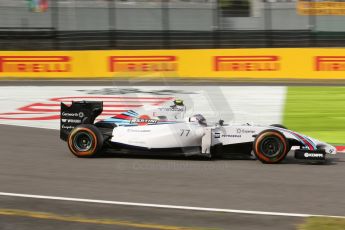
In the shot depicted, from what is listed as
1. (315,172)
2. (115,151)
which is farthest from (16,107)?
(315,172)

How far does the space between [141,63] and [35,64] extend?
13.7ft

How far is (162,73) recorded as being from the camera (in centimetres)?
2397

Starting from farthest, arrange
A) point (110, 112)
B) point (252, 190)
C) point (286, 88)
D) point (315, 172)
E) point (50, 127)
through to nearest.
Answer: point (286, 88) < point (110, 112) < point (50, 127) < point (315, 172) < point (252, 190)

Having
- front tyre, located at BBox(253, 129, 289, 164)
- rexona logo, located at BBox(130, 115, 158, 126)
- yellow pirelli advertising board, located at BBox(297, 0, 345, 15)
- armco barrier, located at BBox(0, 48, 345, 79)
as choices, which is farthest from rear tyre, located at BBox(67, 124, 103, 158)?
yellow pirelli advertising board, located at BBox(297, 0, 345, 15)

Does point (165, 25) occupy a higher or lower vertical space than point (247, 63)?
higher

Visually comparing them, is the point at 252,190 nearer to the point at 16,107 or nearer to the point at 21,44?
the point at 16,107

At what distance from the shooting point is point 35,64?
2472cm

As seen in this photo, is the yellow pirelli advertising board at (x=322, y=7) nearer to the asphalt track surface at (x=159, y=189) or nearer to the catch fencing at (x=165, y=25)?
the catch fencing at (x=165, y=25)

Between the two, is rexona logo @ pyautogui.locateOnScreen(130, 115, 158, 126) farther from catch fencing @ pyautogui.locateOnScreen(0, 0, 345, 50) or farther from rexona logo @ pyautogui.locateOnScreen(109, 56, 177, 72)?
catch fencing @ pyautogui.locateOnScreen(0, 0, 345, 50)

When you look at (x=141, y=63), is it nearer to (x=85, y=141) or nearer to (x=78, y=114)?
(x=78, y=114)

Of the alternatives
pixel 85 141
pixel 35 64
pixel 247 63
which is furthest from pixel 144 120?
pixel 35 64

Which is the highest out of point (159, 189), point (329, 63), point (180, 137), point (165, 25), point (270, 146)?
point (165, 25)

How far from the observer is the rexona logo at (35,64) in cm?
2469

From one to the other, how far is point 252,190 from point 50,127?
708 centimetres
